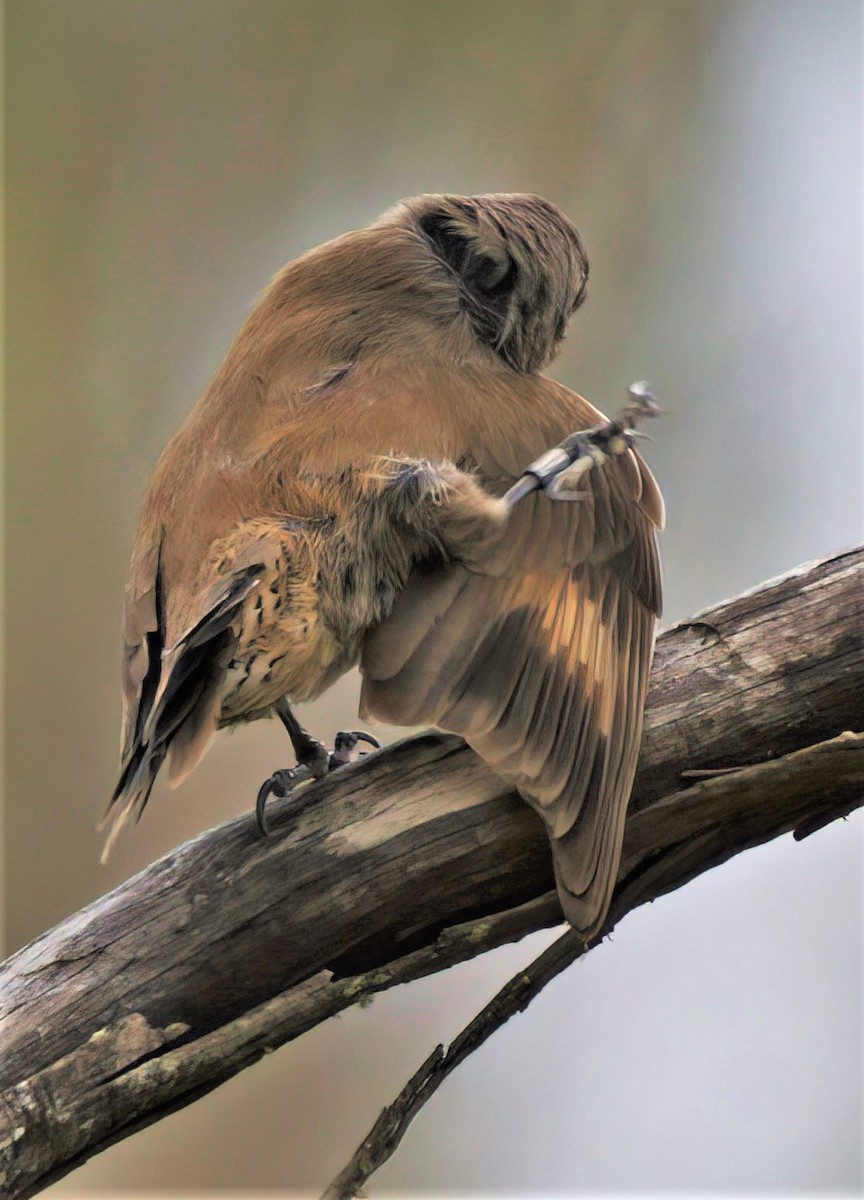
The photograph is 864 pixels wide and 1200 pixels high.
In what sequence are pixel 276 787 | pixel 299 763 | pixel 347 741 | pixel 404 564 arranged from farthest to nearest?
pixel 347 741 < pixel 299 763 < pixel 276 787 < pixel 404 564

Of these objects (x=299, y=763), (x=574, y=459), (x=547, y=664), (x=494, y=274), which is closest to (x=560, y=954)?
(x=547, y=664)

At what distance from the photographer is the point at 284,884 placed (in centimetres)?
136

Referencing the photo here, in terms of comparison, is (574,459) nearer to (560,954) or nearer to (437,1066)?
(560,954)

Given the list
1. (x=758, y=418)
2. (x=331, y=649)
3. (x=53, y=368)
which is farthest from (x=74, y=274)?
(x=331, y=649)

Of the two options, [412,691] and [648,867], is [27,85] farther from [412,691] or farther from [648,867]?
[648,867]

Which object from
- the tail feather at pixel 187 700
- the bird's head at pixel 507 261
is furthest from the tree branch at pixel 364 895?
the bird's head at pixel 507 261

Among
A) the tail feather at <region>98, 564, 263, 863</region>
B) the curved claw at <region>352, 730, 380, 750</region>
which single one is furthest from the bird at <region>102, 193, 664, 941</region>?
the curved claw at <region>352, 730, 380, 750</region>

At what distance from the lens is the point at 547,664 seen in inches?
52.2

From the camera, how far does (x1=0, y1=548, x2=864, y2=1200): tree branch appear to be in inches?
51.3

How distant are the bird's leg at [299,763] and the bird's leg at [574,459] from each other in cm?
40

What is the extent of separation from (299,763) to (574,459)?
55 centimetres

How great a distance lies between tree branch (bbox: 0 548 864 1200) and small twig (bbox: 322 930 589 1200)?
0.05m

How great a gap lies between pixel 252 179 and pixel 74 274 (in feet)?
1.86

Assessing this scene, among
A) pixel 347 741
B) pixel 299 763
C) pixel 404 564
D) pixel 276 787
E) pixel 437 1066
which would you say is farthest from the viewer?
pixel 347 741
